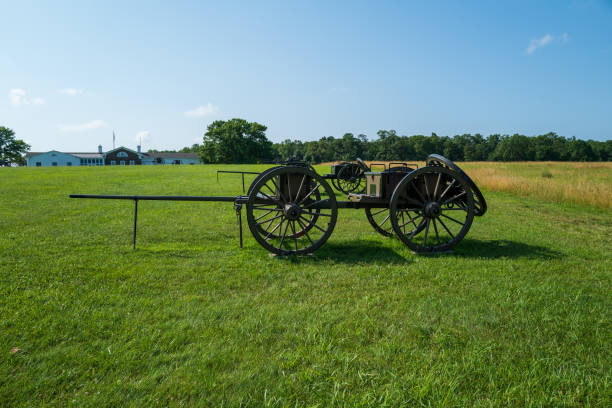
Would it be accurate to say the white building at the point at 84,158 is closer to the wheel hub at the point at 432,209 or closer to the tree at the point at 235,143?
the tree at the point at 235,143

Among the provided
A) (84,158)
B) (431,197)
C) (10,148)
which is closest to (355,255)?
(431,197)

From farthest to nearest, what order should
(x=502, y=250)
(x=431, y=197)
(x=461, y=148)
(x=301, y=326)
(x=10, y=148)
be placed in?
(x=461, y=148) → (x=10, y=148) → (x=502, y=250) → (x=431, y=197) → (x=301, y=326)

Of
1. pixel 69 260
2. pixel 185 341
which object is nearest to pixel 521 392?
pixel 185 341

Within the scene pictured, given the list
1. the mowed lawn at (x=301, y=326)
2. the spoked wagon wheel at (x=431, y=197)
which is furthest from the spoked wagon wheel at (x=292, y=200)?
the spoked wagon wheel at (x=431, y=197)

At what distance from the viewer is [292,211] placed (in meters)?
5.00

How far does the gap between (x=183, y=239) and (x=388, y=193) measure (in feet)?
12.7

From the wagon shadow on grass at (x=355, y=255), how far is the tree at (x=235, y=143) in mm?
74959

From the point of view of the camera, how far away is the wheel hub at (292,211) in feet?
16.4

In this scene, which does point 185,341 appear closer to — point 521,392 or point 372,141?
point 521,392

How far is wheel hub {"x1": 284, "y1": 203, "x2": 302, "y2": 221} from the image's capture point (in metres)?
4.99

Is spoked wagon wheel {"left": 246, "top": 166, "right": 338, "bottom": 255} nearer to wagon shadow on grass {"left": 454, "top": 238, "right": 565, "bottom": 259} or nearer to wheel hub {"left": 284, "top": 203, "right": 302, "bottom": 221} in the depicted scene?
wheel hub {"left": 284, "top": 203, "right": 302, "bottom": 221}

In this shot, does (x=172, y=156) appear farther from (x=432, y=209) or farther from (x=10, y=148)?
(x=432, y=209)

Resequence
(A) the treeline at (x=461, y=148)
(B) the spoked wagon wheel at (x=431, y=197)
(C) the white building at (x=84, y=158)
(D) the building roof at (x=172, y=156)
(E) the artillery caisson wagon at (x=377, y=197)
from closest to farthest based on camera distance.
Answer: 1. (E) the artillery caisson wagon at (x=377, y=197)
2. (B) the spoked wagon wheel at (x=431, y=197)
3. (C) the white building at (x=84, y=158)
4. (D) the building roof at (x=172, y=156)
5. (A) the treeline at (x=461, y=148)

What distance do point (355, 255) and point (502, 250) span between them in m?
2.60
